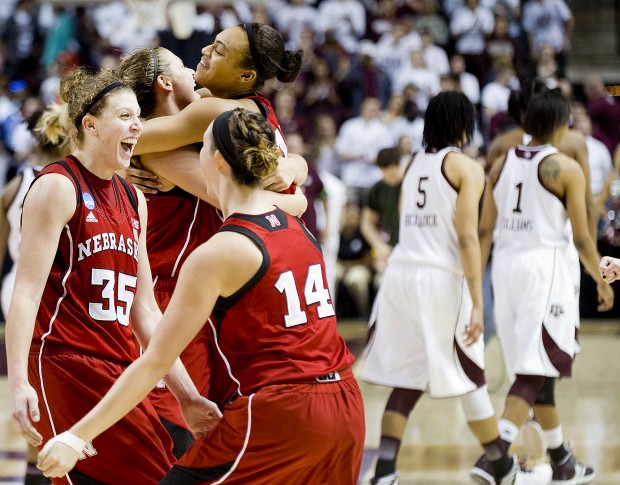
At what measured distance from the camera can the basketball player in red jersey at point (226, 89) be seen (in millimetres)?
3840

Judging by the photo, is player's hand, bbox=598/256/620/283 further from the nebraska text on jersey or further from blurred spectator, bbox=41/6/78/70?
blurred spectator, bbox=41/6/78/70

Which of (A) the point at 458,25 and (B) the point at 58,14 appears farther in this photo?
(B) the point at 58,14

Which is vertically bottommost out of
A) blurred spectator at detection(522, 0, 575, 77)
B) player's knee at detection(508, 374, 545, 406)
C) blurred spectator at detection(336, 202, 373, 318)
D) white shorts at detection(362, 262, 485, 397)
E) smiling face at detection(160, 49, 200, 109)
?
blurred spectator at detection(336, 202, 373, 318)

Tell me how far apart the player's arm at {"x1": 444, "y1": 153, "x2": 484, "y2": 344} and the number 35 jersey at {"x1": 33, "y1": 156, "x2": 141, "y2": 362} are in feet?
7.90

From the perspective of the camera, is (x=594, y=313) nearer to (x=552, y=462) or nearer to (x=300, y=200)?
(x=552, y=462)

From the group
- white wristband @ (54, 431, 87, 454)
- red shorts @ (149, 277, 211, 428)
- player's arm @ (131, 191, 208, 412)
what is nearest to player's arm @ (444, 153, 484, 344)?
red shorts @ (149, 277, 211, 428)

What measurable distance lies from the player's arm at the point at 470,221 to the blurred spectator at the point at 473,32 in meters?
9.21

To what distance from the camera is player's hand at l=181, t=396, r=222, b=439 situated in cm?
339

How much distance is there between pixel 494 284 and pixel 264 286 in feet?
10.9

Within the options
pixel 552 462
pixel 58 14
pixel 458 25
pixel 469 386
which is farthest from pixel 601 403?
pixel 58 14

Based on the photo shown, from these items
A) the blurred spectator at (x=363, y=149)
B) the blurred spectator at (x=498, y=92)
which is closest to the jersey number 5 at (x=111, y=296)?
the blurred spectator at (x=363, y=149)

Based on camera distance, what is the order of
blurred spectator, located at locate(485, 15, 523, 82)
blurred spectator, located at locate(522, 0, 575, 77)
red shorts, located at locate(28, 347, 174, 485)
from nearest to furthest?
red shorts, located at locate(28, 347, 174, 485) < blurred spectator, located at locate(485, 15, 523, 82) < blurred spectator, located at locate(522, 0, 575, 77)

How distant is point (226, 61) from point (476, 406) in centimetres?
254

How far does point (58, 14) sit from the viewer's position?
1628cm
